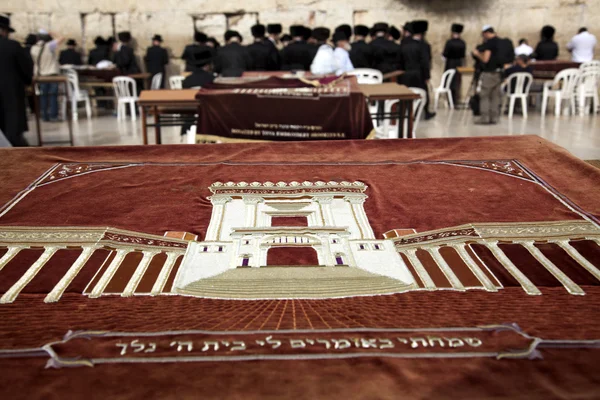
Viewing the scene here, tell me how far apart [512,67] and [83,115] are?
8225 mm

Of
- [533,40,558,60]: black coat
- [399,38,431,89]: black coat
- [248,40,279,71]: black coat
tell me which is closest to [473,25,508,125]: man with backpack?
[399,38,431,89]: black coat

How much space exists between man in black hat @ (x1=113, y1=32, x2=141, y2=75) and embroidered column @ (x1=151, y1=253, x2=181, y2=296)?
11.0 m

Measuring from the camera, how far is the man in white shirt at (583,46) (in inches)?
420

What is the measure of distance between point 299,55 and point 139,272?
9.01m

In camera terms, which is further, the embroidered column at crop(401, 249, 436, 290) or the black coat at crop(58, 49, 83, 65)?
the black coat at crop(58, 49, 83, 65)

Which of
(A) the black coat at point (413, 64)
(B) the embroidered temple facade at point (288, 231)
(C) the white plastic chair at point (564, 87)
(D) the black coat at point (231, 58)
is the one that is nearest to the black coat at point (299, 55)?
(D) the black coat at point (231, 58)

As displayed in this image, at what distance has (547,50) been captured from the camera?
11.6m

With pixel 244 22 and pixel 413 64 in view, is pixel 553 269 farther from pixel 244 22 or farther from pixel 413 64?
pixel 244 22

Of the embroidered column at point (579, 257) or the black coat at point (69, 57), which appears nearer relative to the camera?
the embroidered column at point (579, 257)

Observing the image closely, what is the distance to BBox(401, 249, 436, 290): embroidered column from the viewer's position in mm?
1402

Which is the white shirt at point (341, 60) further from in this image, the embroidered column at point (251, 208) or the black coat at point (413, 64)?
the embroidered column at point (251, 208)

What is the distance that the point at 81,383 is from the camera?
98cm

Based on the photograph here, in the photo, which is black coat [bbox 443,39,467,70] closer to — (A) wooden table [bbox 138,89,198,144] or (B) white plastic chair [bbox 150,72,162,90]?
(B) white plastic chair [bbox 150,72,162,90]

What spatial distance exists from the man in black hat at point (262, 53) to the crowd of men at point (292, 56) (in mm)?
18
